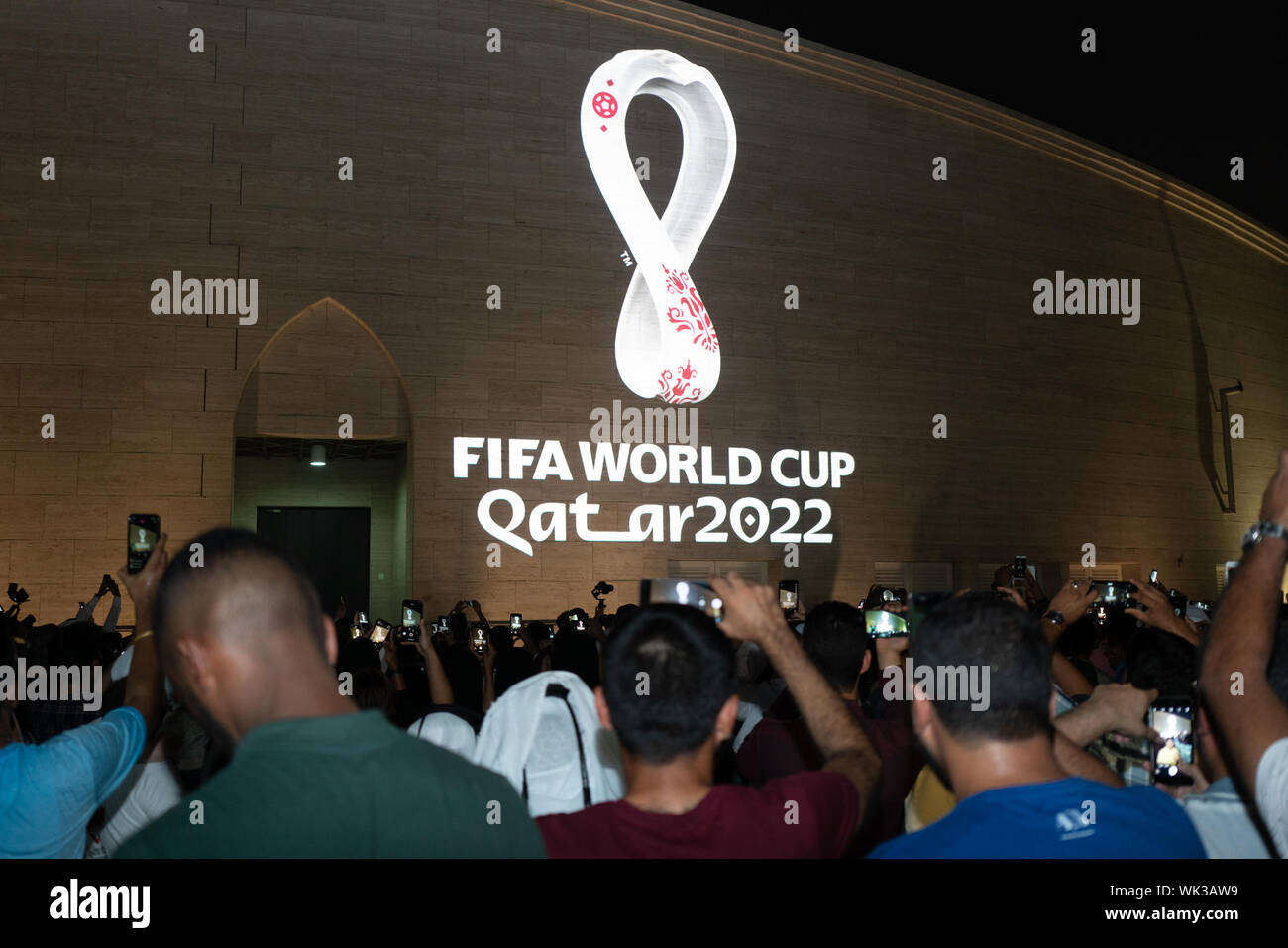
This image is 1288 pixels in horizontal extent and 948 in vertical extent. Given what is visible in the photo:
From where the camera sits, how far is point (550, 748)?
2.70m

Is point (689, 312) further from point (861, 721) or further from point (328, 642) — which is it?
point (328, 642)

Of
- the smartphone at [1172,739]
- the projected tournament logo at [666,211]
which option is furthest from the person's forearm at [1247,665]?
the projected tournament logo at [666,211]

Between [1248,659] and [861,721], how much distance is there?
1407 mm

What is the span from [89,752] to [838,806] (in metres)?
1.67

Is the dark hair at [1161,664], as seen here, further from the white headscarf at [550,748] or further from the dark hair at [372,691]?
the dark hair at [372,691]

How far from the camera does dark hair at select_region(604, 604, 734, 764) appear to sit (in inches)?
80.5

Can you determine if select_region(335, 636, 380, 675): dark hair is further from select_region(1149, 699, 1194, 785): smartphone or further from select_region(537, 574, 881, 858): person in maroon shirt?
select_region(1149, 699, 1194, 785): smartphone

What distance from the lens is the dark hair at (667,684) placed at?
2.04 metres

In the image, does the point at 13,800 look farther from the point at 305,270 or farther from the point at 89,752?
the point at 305,270

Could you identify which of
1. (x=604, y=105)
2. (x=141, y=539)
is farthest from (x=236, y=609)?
(x=604, y=105)

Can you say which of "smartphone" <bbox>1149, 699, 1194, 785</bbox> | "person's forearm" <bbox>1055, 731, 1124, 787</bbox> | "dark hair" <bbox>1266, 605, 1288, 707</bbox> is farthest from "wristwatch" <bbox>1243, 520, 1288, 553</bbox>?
"person's forearm" <bbox>1055, 731, 1124, 787</bbox>

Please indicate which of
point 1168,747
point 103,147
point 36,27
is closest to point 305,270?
point 103,147

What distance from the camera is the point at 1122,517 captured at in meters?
19.7

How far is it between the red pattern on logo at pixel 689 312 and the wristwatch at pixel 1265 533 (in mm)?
12209
